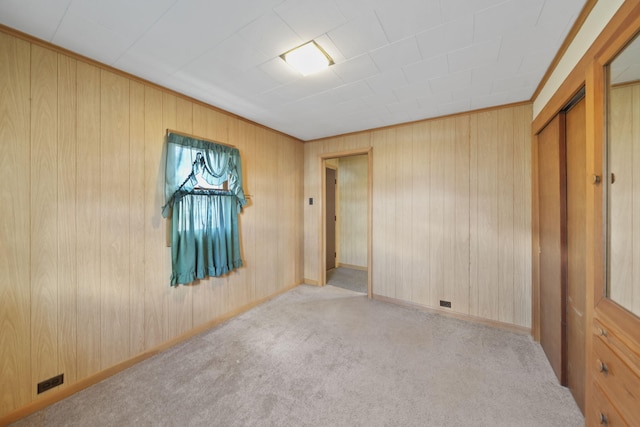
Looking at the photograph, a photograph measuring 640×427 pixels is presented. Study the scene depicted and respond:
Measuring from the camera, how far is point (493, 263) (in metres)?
2.73

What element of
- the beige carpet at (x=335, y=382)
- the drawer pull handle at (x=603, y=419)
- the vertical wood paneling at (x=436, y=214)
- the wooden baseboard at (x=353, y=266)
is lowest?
the beige carpet at (x=335, y=382)

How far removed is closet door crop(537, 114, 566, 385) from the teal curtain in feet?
10.2

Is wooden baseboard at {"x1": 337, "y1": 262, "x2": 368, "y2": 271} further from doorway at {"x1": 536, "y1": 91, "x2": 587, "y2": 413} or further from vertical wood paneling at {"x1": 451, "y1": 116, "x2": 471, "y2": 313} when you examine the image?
doorway at {"x1": 536, "y1": 91, "x2": 587, "y2": 413}

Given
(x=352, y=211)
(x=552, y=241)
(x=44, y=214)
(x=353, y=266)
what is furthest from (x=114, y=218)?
(x=353, y=266)

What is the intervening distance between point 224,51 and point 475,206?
9.86 ft

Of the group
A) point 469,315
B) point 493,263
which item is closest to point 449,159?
point 493,263

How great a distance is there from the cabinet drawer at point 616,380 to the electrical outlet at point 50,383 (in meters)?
3.20

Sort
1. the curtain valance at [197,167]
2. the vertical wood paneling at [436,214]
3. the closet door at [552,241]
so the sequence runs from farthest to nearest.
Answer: the vertical wood paneling at [436,214]
the curtain valance at [197,167]
the closet door at [552,241]

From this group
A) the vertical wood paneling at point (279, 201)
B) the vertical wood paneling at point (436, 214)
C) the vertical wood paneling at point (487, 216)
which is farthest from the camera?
the vertical wood paneling at point (279, 201)

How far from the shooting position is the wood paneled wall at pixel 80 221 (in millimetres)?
1538

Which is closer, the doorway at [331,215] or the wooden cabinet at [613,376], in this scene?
the wooden cabinet at [613,376]

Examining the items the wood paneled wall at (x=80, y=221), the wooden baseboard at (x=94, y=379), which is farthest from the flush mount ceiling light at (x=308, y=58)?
the wooden baseboard at (x=94, y=379)

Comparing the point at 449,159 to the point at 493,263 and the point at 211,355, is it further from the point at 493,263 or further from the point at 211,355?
the point at 211,355

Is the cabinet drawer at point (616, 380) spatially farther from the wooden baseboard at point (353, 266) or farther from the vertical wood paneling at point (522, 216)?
the wooden baseboard at point (353, 266)
